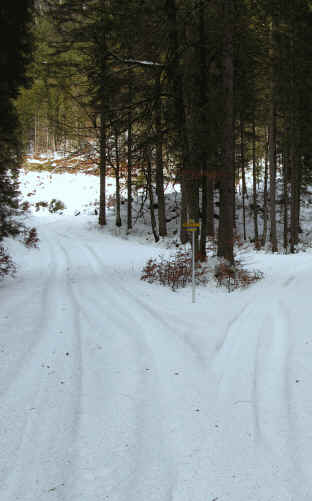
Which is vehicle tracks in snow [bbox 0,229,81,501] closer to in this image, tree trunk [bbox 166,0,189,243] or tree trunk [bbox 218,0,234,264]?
tree trunk [bbox 218,0,234,264]

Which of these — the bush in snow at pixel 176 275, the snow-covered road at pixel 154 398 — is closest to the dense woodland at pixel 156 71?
the bush in snow at pixel 176 275

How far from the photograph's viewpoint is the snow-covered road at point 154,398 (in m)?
2.33

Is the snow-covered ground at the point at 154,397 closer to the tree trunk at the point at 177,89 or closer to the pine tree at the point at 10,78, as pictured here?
the pine tree at the point at 10,78

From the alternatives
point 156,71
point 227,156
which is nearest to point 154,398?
point 227,156

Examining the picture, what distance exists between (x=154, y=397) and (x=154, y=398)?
0.06 feet

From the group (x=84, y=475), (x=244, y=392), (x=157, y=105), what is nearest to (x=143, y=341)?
(x=244, y=392)

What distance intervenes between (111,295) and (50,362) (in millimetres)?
3241

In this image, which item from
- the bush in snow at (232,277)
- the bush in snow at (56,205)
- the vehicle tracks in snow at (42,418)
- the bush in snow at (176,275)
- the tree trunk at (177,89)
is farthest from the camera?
the bush in snow at (56,205)

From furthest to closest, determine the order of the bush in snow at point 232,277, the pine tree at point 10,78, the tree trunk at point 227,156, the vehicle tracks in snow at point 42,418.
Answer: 1. the tree trunk at point 227,156
2. the bush in snow at point 232,277
3. the pine tree at point 10,78
4. the vehicle tracks in snow at point 42,418

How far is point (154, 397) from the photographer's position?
3.41 metres

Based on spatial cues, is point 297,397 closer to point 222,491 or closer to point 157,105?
point 222,491

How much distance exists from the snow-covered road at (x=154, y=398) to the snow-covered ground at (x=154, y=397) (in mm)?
12

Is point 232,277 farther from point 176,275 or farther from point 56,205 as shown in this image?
Result: point 56,205

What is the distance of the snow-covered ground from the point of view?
7.66 ft
